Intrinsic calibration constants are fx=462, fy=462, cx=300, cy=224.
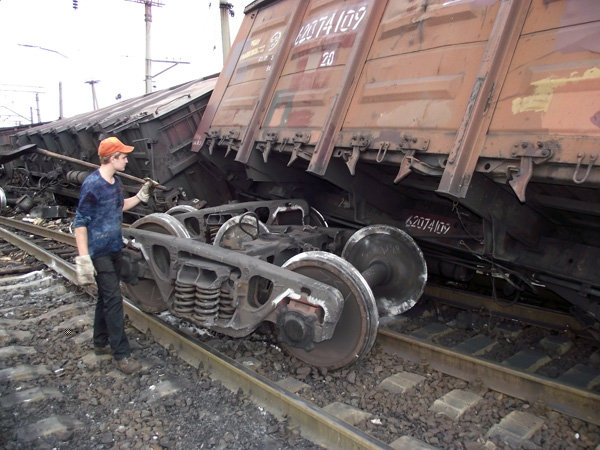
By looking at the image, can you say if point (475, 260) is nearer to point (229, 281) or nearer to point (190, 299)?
point (229, 281)

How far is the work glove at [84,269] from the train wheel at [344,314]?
1.53 metres

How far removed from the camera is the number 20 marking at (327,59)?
452 cm

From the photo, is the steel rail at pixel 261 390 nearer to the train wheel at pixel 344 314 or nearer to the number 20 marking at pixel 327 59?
the train wheel at pixel 344 314

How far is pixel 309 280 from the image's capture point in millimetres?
3373

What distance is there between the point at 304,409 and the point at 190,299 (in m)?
1.53

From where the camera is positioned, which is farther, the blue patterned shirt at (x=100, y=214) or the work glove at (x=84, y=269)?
the blue patterned shirt at (x=100, y=214)

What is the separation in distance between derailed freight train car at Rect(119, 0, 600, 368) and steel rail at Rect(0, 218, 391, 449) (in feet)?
0.78

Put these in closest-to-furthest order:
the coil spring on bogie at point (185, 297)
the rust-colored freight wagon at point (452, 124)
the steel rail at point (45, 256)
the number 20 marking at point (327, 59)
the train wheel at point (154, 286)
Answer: the rust-colored freight wagon at point (452, 124) < the coil spring on bogie at point (185, 297) < the number 20 marking at point (327, 59) < the train wheel at point (154, 286) < the steel rail at point (45, 256)

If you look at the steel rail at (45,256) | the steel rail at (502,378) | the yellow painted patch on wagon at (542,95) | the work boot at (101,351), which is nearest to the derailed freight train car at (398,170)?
the yellow painted patch on wagon at (542,95)

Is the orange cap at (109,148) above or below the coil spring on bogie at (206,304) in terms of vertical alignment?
above

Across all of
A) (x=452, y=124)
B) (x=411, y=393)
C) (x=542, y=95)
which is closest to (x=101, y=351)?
(x=411, y=393)

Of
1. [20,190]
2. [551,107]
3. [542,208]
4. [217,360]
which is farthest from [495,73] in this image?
[20,190]

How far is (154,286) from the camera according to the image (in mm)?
4844

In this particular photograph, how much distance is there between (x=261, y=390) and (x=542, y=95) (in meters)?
2.57
